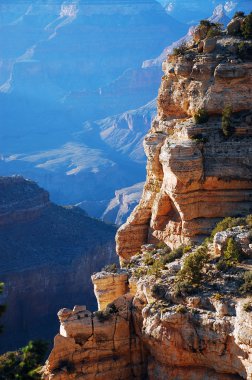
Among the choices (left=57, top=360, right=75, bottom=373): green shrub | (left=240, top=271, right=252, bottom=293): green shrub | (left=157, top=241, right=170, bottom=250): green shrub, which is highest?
(left=157, top=241, right=170, bottom=250): green shrub

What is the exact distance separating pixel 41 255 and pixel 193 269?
59.2 meters

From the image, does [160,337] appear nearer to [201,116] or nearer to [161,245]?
[161,245]

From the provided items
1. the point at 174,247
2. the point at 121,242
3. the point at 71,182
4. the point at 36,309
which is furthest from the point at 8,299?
the point at 71,182

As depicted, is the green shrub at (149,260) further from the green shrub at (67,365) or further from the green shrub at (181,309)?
the green shrub at (181,309)

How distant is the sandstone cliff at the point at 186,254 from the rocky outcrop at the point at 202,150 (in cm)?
4

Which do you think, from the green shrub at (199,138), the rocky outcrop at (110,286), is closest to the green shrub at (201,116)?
the green shrub at (199,138)


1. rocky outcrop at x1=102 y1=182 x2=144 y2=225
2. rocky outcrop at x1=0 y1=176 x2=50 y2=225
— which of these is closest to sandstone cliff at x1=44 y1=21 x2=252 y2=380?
rocky outcrop at x1=0 y1=176 x2=50 y2=225

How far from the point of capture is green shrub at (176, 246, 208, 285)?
94.8 feet

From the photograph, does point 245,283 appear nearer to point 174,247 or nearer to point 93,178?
point 174,247

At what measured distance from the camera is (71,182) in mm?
199000

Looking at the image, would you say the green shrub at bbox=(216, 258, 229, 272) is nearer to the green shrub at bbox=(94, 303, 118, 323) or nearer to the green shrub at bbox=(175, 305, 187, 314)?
the green shrub at bbox=(175, 305, 187, 314)

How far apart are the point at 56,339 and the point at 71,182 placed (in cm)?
17032

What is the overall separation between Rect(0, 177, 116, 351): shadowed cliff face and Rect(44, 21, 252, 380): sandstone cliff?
1432 inches

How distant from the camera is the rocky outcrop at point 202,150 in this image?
3538 centimetres
